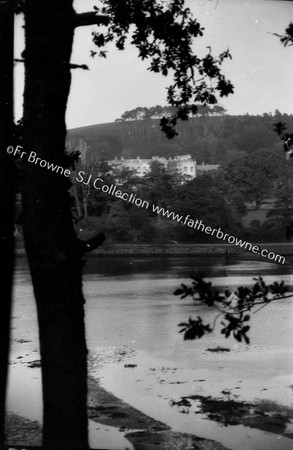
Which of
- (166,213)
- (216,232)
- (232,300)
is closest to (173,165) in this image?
(166,213)

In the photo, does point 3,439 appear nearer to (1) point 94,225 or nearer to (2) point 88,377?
(2) point 88,377

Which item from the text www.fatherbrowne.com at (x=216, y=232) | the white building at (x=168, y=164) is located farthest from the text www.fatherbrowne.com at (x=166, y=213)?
the white building at (x=168, y=164)

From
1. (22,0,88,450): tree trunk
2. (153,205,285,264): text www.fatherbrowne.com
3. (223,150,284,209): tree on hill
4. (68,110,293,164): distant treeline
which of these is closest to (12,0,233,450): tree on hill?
(22,0,88,450): tree trunk

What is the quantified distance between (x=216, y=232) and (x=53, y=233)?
2.15 ft

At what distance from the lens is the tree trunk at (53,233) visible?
2320 millimetres

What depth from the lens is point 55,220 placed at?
7.63 feet

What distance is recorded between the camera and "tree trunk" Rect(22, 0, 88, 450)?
2320 millimetres

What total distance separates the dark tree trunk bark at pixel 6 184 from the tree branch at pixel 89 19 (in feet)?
0.85

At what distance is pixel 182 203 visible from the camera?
8.16 ft

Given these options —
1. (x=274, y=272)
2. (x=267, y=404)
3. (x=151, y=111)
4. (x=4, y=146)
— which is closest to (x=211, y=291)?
(x=274, y=272)

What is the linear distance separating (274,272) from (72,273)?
0.78 metres

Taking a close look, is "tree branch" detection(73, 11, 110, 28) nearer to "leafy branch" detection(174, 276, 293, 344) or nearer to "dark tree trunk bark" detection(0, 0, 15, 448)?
"dark tree trunk bark" detection(0, 0, 15, 448)

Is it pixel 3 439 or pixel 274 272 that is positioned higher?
pixel 274 272

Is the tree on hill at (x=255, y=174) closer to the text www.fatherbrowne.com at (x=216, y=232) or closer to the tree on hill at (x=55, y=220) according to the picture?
the text www.fatherbrowne.com at (x=216, y=232)
